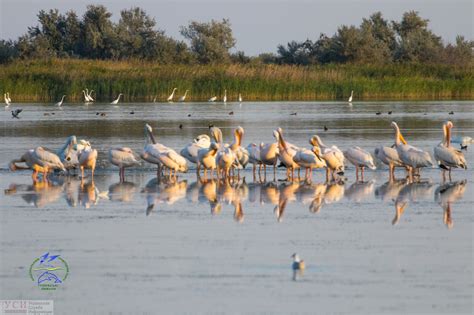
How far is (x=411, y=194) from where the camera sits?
512 inches

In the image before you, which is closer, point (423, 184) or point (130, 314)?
point (130, 314)

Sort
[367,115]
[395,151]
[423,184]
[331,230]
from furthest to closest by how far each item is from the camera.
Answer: [367,115], [395,151], [423,184], [331,230]

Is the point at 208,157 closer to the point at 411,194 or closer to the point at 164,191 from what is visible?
the point at 164,191

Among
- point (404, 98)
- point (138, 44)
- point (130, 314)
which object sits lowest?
point (130, 314)

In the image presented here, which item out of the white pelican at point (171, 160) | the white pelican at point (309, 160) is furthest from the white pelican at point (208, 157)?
the white pelican at point (309, 160)

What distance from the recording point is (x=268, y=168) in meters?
17.3

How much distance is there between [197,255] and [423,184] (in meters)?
5.80

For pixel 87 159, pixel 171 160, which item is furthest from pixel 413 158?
pixel 87 159

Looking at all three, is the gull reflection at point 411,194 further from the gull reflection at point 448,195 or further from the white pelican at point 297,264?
the white pelican at point 297,264

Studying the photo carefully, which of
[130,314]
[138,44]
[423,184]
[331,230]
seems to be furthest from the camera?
[138,44]

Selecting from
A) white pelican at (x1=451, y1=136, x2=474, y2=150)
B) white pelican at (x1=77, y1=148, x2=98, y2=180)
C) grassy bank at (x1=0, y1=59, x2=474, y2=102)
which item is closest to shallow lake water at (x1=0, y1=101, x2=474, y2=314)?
white pelican at (x1=77, y1=148, x2=98, y2=180)

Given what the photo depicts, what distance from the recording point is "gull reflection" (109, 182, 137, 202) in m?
13.0

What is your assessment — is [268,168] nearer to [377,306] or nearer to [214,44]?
[377,306]

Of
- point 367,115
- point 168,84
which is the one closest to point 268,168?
point 367,115
